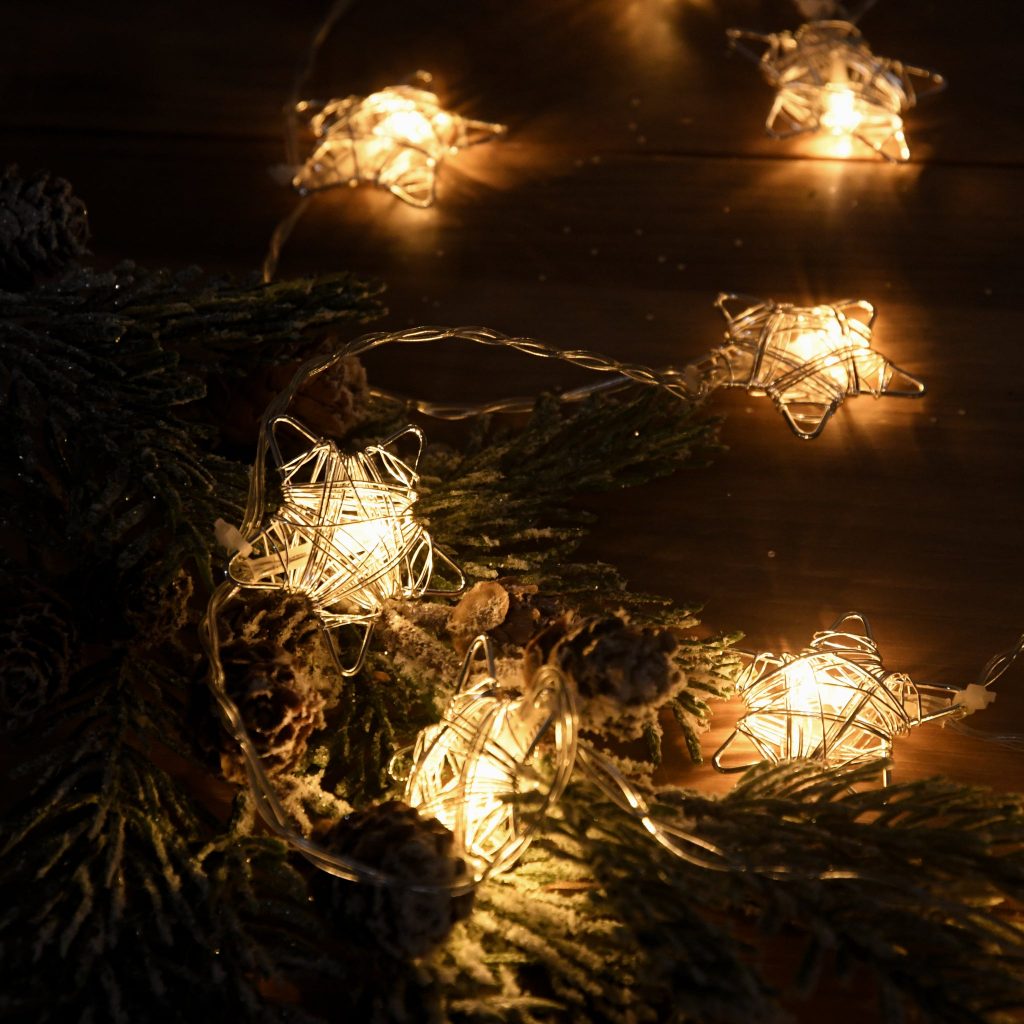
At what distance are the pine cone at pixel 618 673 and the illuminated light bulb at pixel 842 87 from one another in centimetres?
55

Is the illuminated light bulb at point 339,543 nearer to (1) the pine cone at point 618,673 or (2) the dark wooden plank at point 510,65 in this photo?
(1) the pine cone at point 618,673

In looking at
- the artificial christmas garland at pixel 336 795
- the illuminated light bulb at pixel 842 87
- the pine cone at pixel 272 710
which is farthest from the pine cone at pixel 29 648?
the illuminated light bulb at pixel 842 87

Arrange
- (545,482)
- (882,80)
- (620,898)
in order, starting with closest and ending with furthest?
(620,898) < (545,482) < (882,80)

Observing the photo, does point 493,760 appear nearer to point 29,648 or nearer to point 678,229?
point 29,648

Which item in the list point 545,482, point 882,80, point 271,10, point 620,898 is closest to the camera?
point 620,898

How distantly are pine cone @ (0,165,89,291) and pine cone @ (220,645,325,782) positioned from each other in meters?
0.32

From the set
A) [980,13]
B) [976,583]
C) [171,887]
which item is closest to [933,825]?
[976,583]

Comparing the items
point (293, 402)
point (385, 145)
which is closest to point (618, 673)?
point (293, 402)

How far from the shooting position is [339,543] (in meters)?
0.57

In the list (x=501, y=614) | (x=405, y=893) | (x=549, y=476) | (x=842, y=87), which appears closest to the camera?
(x=405, y=893)

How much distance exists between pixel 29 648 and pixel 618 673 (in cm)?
31

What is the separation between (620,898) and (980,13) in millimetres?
831

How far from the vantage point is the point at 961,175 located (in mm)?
838

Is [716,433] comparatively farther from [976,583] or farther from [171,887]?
[171,887]
